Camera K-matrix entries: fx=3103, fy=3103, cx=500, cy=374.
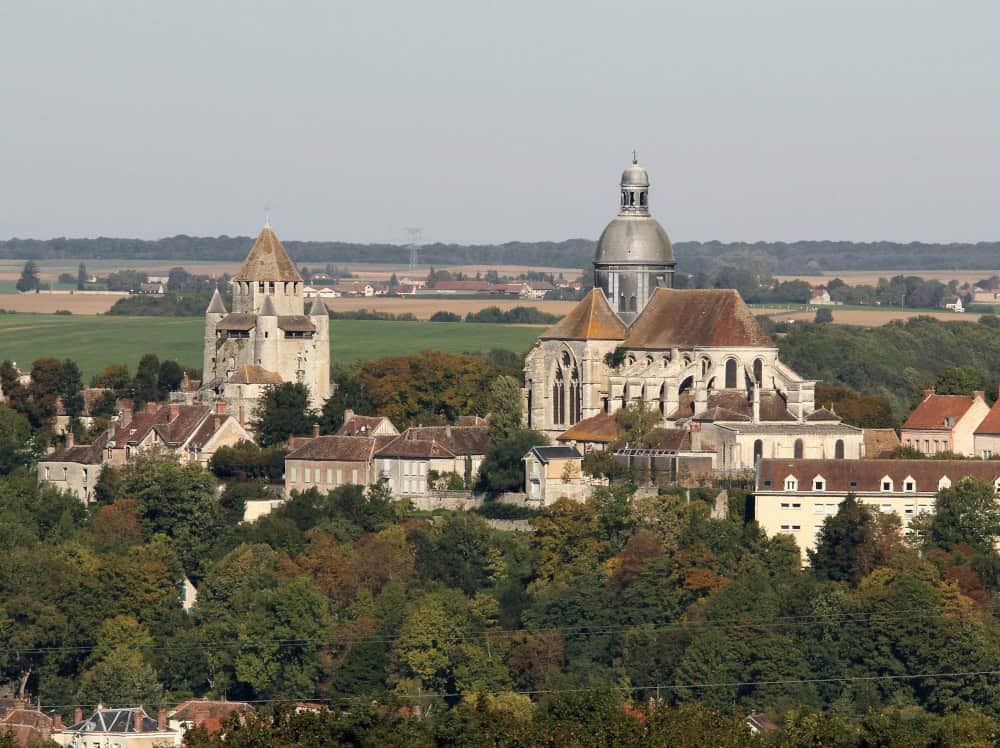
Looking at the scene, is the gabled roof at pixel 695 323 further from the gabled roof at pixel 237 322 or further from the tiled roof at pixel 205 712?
the tiled roof at pixel 205 712

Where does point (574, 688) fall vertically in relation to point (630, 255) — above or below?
below

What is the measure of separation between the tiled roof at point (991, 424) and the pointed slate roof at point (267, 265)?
26530 millimetres

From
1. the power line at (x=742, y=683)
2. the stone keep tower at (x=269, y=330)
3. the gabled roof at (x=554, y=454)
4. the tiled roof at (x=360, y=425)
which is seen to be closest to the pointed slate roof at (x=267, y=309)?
the stone keep tower at (x=269, y=330)

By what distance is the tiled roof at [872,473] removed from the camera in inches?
3410

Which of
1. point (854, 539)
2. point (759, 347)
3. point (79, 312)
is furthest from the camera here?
point (79, 312)

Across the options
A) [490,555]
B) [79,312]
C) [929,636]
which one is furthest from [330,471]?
[79,312]

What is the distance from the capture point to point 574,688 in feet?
267

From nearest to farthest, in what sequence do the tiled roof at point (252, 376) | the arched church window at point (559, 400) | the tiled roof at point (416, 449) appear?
the tiled roof at point (416, 449), the arched church window at point (559, 400), the tiled roof at point (252, 376)

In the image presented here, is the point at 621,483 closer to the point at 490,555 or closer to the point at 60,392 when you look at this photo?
the point at 490,555

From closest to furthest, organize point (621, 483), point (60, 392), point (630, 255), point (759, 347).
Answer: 1. point (621, 483)
2. point (759, 347)
3. point (630, 255)
4. point (60, 392)

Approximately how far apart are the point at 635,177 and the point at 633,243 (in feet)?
8.90

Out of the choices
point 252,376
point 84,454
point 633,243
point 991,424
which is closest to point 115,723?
point 84,454

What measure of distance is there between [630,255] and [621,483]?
48.6 ft

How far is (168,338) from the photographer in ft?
525
